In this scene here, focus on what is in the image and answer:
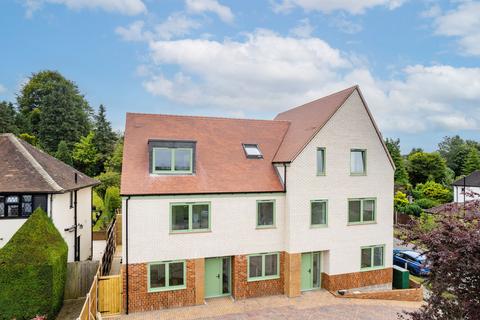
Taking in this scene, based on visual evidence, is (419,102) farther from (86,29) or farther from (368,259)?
(86,29)

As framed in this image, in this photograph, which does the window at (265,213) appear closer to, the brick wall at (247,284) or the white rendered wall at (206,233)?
the white rendered wall at (206,233)

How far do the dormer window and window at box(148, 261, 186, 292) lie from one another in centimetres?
433

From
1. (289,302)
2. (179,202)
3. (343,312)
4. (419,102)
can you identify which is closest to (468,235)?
(343,312)

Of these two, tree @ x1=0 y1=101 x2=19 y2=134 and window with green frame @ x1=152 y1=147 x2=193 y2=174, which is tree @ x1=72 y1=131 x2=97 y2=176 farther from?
window with green frame @ x1=152 y1=147 x2=193 y2=174

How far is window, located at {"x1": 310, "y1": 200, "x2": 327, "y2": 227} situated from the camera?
1580cm

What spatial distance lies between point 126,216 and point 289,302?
8748mm

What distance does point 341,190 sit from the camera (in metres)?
16.2

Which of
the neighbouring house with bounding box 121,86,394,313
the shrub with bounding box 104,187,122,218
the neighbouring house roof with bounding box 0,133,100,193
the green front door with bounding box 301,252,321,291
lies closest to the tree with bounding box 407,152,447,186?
the neighbouring house with bounding box 121,86,394,313

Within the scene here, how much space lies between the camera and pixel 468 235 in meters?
6.94

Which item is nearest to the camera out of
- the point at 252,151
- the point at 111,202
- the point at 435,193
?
the point at 252,151

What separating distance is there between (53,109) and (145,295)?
1994 inches

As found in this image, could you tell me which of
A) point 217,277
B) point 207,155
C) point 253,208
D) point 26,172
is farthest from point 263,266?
point 26,172

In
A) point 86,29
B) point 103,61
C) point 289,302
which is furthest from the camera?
point 103,61

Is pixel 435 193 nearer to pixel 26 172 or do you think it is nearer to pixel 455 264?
pixel 455 264
